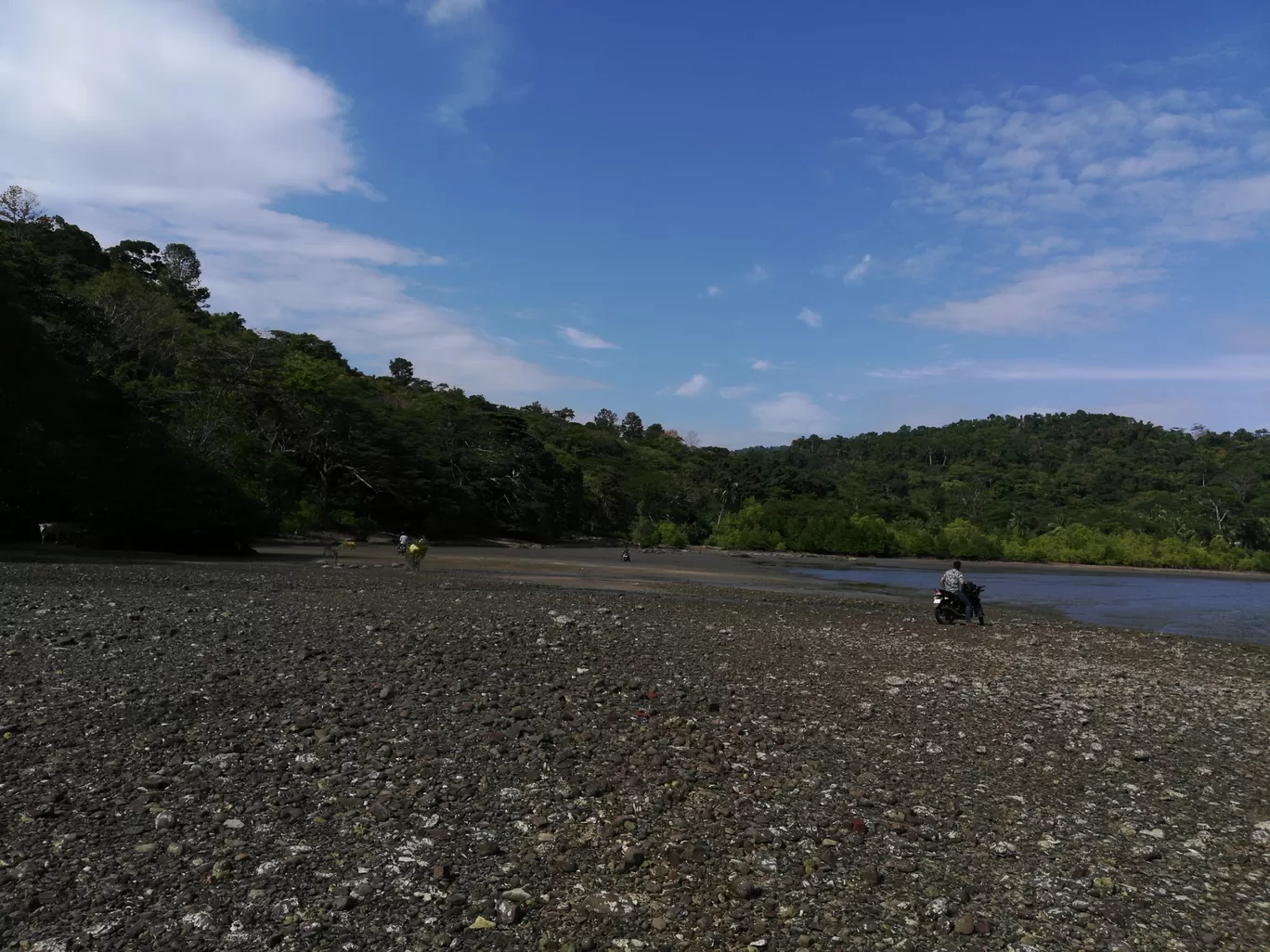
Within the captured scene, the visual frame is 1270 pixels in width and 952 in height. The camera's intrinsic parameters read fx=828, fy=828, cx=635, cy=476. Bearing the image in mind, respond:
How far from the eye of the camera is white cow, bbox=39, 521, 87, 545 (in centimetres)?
3068

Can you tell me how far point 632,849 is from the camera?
552cm

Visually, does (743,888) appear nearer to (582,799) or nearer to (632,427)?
(582,799)

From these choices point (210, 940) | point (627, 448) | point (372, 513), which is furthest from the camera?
point (627, 448)

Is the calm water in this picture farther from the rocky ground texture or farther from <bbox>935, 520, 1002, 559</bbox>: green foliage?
<bbox>935, 520, 1002, 559</bbox>: green foliage

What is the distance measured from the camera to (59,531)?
31.2 m

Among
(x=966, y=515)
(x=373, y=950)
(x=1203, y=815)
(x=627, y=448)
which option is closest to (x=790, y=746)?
(x=1203, y=815)

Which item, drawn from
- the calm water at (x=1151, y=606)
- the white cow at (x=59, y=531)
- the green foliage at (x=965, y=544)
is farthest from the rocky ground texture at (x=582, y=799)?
the green foliage at (x=965, y=544)

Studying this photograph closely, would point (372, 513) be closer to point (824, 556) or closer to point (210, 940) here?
point (824, 556)

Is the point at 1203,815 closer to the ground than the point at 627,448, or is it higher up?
closer to the ground

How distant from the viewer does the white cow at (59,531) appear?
3068 cm

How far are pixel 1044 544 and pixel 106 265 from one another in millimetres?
109512

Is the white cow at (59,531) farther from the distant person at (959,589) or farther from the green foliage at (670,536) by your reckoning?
the green foliage at (670,536)

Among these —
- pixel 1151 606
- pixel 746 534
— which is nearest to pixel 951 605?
pixel 1151 606

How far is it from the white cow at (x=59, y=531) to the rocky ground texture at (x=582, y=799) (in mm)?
22150
